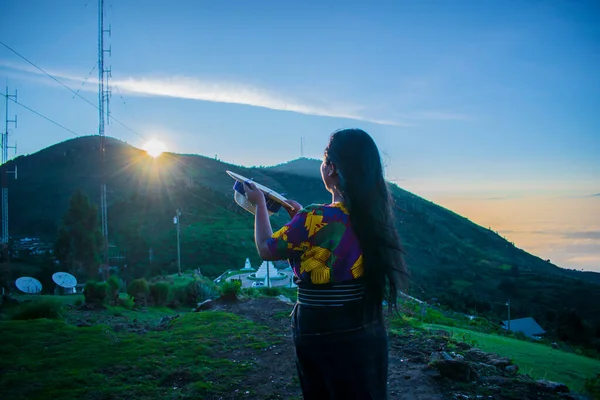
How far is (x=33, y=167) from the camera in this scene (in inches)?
2859

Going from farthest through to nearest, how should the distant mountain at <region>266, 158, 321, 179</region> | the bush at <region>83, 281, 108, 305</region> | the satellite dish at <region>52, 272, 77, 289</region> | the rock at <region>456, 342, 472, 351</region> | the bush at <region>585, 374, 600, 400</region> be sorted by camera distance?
the distant mountain at <region>266, 158, 321, 179</region>
the satellite dish at <region>52, 272, 77, 289</region>
the bush at <region>83, 281, 108, 305</region>
the rock at <region>456, 342, 472, 351</region>
the bush at <region>585, 374, 600, 400</region>

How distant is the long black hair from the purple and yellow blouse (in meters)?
0.07

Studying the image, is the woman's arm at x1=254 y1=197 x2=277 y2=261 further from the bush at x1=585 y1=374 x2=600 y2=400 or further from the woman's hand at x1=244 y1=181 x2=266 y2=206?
the bush at x1=585 y1=374 x2=600 y2=400

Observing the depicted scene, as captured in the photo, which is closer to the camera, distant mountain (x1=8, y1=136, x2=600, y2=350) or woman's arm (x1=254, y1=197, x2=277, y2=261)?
woman's arm (x1=254, y1=197, x2=277, y2=261)

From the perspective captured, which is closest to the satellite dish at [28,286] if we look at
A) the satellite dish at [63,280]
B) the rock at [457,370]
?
the satellite dish at [63,280]

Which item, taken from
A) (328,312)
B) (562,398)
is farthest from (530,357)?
(328,312)

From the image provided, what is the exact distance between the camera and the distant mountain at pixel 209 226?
1781 inches

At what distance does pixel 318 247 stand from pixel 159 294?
12.5m

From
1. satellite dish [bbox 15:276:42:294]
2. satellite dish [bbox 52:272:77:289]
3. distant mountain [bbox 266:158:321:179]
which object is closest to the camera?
satellite dish [bbox 15:276:42:294]

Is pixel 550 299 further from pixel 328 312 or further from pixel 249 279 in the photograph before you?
pixel 328 312

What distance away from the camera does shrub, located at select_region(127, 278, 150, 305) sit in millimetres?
12844

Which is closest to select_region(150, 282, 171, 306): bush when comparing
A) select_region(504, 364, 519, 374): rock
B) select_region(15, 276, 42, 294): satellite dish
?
select_region(15, 276, 42, 294): satellite dish

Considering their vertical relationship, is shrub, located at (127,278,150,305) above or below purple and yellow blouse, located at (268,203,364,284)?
below

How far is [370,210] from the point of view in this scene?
6.58 ft
